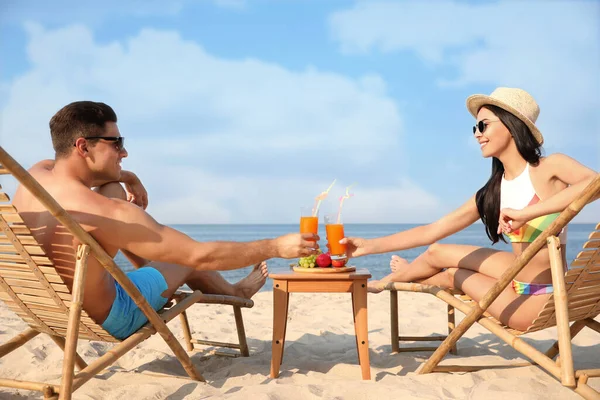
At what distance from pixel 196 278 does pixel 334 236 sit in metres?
0.99

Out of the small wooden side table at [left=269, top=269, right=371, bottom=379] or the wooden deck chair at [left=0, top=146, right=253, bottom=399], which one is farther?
the small wooden side table at [left=269, top=269, right=371, bottom=379]

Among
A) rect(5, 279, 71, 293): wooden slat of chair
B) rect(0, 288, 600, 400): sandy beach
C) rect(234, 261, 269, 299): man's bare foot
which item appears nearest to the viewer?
rect(5, 279, 71, 293): wooden slat of chair

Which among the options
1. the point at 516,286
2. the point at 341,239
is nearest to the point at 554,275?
the point at 516,286

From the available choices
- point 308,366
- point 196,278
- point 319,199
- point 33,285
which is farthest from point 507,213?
point 33,285

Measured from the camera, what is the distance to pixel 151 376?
11.8 ft

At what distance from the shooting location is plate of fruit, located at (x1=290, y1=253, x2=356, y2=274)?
3666 millimetres

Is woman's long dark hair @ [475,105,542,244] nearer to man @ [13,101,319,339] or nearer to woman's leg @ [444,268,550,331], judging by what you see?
woman's leg @ [444,268,550,331]

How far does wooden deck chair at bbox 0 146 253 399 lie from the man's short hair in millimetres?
536

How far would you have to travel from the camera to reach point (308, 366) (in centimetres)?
402

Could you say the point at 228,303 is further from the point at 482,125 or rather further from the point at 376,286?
the point at 482,125

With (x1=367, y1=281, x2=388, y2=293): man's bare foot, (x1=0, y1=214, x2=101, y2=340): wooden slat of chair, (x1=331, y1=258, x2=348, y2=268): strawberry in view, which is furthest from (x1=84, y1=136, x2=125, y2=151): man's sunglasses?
(x1=367, y1=281, x2=388, y2=293): man's bare foot

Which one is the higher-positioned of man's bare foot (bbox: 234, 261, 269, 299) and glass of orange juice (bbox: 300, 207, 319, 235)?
glass of orange juice (bbox: 300, 207, 319, 235)

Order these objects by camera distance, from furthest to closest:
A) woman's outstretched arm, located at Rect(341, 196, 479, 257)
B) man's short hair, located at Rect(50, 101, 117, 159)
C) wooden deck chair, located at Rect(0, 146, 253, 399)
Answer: woman's outstretched arm, located at Rect(341, 196, 479, 257), man's short hair, located at Rect(50, 101, 117, 159), wooden deck chair, located at Rect(0, 146, 253, 399)

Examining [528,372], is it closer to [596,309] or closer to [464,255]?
[596,309]
